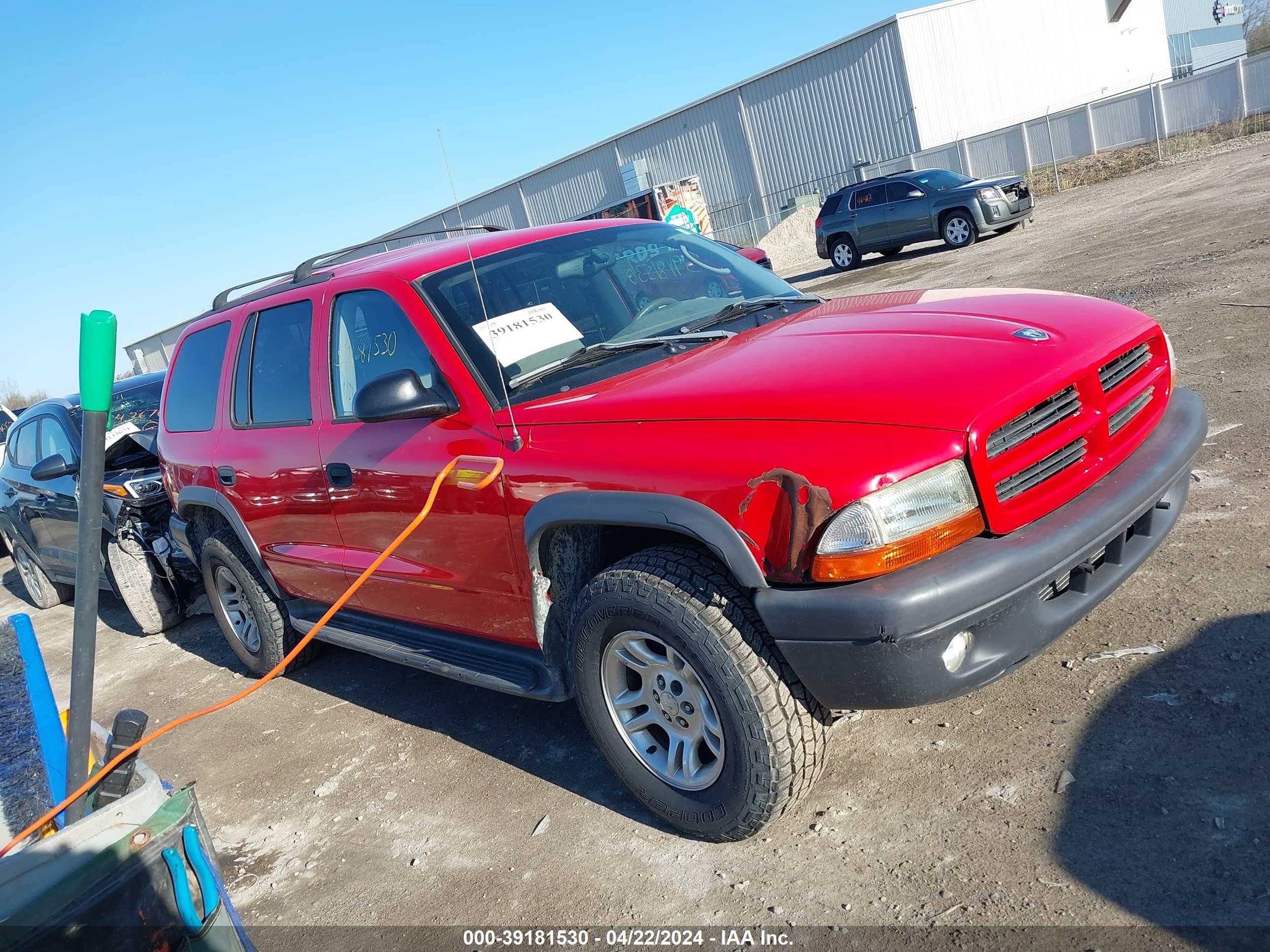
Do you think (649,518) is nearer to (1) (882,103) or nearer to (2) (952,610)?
(2) (952,610)

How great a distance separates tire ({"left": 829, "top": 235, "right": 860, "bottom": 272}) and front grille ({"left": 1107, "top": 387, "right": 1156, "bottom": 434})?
17.5 meters

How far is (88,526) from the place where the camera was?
1.88 metres

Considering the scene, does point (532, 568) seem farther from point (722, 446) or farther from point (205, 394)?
point (205, 394)

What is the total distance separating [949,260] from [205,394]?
45.7ft

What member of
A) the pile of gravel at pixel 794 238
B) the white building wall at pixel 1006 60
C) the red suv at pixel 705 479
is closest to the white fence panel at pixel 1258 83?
the white building wall at pixel 1006 60

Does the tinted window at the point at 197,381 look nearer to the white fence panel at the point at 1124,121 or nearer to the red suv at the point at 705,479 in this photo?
the red suv at the point at 705,479

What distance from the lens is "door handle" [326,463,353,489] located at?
12.5ft

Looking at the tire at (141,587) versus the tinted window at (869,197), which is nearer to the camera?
the tire at (141,587)

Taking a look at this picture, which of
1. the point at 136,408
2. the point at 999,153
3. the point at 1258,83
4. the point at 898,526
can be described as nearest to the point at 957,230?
the point at 999,153

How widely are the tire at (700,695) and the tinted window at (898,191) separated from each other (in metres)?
17.4

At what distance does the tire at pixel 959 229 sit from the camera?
17609mm

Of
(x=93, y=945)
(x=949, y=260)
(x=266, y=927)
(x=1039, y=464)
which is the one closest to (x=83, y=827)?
(x=93, y=945)

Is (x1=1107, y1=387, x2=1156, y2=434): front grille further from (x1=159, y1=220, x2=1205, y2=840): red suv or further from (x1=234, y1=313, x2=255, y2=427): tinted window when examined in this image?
(x1=234, y1=313, x2=255, y2=427): tinted window

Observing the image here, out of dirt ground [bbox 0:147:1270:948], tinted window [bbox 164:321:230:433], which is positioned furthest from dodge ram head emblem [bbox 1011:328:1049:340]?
tinted window [bbox 164:321:230:433]
